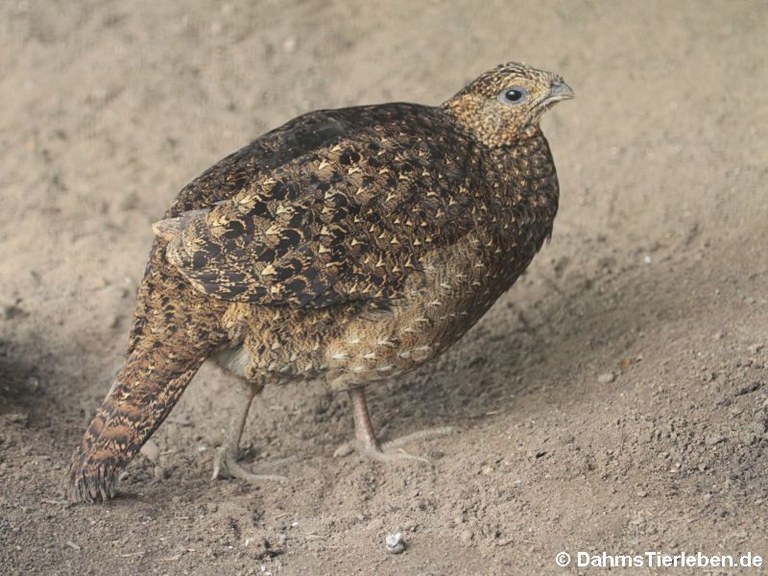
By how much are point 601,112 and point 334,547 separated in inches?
164

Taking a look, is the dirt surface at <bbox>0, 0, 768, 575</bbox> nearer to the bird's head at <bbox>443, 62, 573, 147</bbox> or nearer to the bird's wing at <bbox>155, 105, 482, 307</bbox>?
the bird's wing at <bbox>155, 105, 482, 307</bbox>

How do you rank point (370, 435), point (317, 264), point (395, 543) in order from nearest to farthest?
point (395, 543)
point (317, 264)
point (370, 435)

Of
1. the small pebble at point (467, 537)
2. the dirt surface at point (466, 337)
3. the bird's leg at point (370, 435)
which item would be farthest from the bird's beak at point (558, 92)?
the small pebble at point (467, 537)

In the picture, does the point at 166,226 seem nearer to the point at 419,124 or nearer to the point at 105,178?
the point at 419,124

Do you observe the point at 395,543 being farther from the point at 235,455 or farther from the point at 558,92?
the point at 558,92

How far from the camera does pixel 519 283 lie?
21.0ft

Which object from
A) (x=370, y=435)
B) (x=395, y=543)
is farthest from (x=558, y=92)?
(x=395, y=543)

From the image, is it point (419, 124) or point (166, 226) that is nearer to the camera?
point (166, 226)

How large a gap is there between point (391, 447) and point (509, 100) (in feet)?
5.52

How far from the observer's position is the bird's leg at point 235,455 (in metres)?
4.95

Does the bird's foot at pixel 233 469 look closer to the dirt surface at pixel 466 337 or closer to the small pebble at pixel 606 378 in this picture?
the dirt surface at pixel 466 337

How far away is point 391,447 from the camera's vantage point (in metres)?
5.07

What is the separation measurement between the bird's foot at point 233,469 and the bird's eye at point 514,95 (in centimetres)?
192

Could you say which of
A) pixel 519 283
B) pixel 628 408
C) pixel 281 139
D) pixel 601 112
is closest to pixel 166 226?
pixel 281 139
